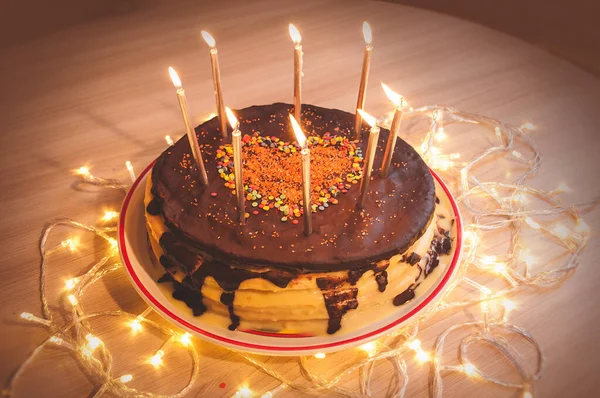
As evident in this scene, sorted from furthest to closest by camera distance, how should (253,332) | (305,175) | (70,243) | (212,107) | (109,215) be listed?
1. (212,107)
2. (109,215)
3. (70,243)
4. (253,332)
5. (305,175)

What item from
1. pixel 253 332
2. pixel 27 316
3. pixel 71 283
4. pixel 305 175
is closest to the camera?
pixel 305 175

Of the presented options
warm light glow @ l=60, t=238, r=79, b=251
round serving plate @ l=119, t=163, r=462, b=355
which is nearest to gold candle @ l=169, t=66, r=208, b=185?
round serving plate @ l=119, t=163, r=462, b=355

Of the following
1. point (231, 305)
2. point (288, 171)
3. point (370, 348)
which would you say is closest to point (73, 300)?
point (231, 305)

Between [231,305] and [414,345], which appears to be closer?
[231,305]

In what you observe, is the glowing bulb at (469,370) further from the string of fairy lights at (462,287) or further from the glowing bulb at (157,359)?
the glowing bulb at (157,359)

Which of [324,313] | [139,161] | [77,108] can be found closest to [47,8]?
[77,108]

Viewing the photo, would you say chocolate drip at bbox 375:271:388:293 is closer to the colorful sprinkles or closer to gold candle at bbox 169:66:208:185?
the colorful sprinkles

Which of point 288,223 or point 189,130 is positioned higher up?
point 189,130

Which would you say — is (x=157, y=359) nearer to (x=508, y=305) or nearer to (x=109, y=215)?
(x=109, y=215)
